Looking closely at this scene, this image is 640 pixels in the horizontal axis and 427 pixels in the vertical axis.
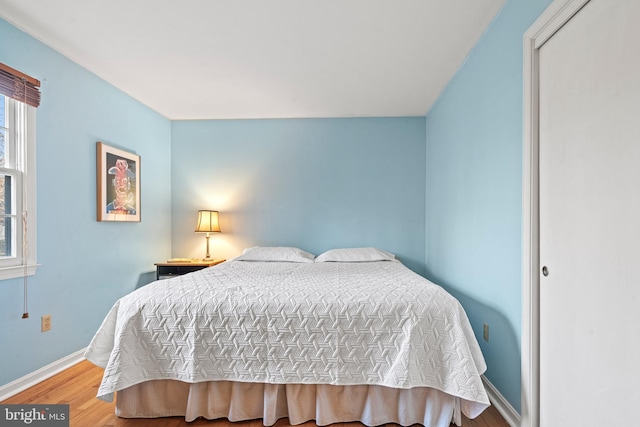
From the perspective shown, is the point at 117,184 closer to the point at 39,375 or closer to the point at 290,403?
the point at 39,375

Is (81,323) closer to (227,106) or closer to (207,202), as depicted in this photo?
(207,202)

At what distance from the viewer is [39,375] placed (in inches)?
82.3

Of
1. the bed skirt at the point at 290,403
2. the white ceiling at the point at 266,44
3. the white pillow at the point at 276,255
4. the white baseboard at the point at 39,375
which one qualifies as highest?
the white ceiling at the point at 266,44

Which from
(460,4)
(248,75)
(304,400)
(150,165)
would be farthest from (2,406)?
(460,4)

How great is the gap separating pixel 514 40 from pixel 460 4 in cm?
38

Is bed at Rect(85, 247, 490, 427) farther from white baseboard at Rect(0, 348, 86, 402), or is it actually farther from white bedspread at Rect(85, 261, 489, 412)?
white baseboard at Rect(0, 348, 86, 402)

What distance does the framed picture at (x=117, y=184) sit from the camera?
105 inches

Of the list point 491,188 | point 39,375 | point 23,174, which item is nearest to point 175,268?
point 39,375

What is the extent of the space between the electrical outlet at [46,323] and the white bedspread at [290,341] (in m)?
0.87

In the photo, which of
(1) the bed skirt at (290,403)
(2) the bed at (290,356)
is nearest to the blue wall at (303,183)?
(2) the bed at (290,356)

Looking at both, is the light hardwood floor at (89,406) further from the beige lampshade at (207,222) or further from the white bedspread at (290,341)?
the beige lampshade at (207,222)

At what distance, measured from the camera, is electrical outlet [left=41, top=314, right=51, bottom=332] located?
215 centimetres

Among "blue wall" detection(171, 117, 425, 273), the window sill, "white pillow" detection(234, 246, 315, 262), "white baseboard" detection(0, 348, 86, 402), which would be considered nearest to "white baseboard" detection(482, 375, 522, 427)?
"blue wall" detection(171, 117, 425, 273)

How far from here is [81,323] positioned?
98.0 inches
